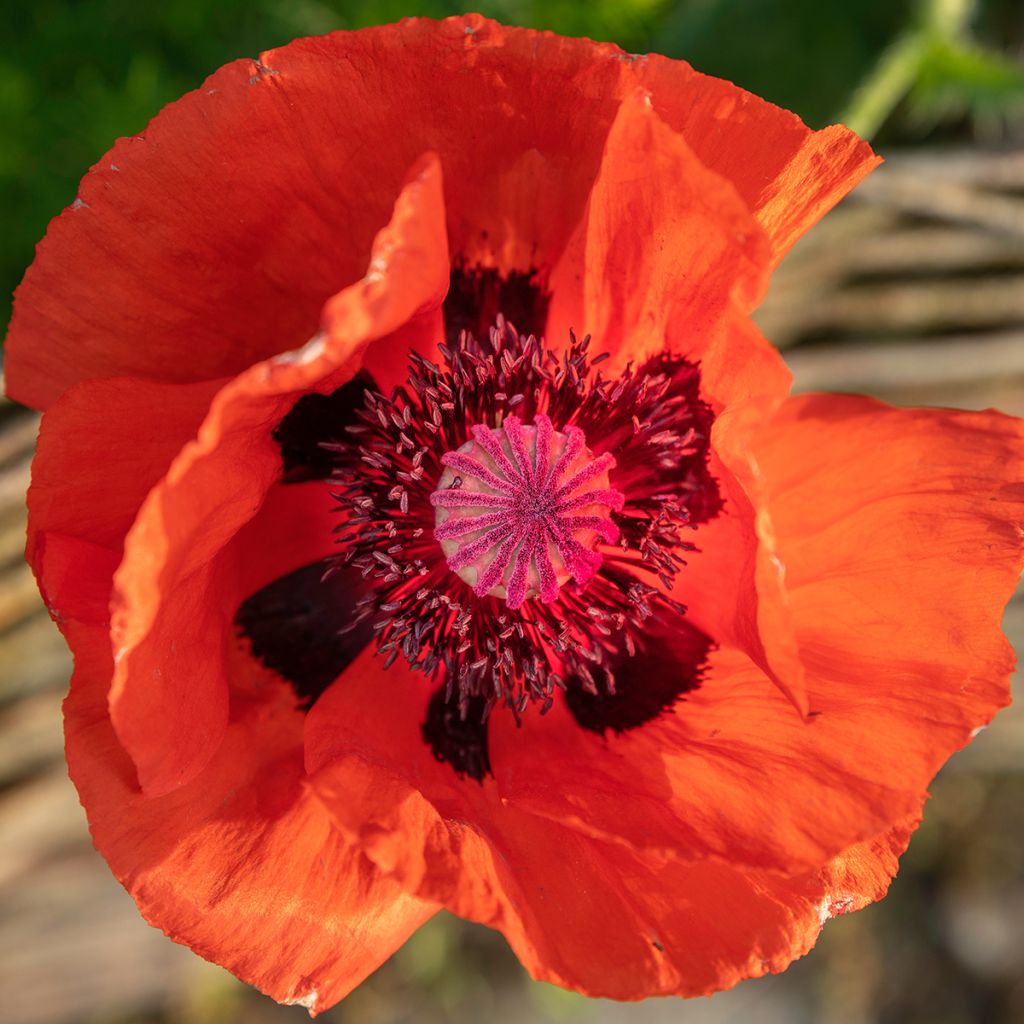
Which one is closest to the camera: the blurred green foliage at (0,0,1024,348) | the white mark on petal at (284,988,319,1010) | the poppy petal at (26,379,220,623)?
the poppy petal at (26,379,220,623)

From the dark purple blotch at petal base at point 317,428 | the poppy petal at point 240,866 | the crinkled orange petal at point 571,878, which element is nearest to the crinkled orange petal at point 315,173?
the dark purple blotch at petal base at point 317,428

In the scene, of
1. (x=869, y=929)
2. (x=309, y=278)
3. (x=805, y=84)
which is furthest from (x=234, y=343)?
(x=869, y=929)

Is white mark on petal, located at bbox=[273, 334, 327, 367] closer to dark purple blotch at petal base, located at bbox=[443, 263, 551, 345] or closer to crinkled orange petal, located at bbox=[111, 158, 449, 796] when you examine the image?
crinkled orange petal, located at bbox=[111, 158, 449, 796]

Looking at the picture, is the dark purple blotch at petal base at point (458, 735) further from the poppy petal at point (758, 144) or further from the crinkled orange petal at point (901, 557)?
the poppy petal at point (758, 144)

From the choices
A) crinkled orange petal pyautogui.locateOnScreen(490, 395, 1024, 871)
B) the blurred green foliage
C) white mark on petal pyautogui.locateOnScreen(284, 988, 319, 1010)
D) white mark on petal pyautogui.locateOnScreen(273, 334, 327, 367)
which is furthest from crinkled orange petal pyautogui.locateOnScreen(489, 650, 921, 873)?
the blurred green foliage

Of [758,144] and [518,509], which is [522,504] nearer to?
[518,509]

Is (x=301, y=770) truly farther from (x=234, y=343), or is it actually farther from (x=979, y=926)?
(x=979, y=926)
